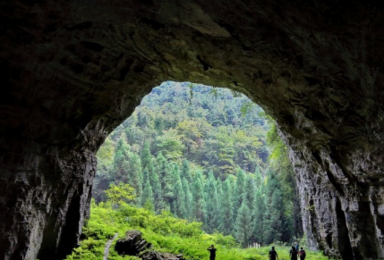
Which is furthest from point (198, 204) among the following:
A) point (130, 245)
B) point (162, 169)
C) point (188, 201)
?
point (130, 245)

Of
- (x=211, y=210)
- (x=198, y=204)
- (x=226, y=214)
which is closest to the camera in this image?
(x=226, y=214)

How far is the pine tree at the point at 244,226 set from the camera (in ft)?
110

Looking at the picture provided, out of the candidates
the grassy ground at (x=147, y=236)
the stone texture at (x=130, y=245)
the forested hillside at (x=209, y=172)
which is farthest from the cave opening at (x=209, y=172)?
the stone texture at (x=130, y=245)

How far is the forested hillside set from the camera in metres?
31.7

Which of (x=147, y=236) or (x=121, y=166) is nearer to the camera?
(x=147, y=236)

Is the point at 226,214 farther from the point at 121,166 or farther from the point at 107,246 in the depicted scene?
the point at 107,246

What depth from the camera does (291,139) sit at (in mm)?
14031

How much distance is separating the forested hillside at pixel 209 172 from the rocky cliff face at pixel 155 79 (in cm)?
476

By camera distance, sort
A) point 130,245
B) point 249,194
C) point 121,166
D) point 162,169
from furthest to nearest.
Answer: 1. point 162,169
2. point 121,166
3. point 249,194
4. point 130,245

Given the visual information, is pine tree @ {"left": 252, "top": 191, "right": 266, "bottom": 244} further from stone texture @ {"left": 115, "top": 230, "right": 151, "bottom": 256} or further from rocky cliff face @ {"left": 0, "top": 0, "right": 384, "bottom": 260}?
stone texture @ {"left": 115, "top": 230, "right": 151, "bottom": 256}

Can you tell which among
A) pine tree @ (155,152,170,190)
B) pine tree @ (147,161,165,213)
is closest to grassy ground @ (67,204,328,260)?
pine tree @ (147,161,165,213)

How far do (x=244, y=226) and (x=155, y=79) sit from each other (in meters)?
27.2

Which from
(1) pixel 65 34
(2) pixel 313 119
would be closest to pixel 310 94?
(2) pixel 313 119

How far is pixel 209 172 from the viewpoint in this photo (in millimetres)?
51156
